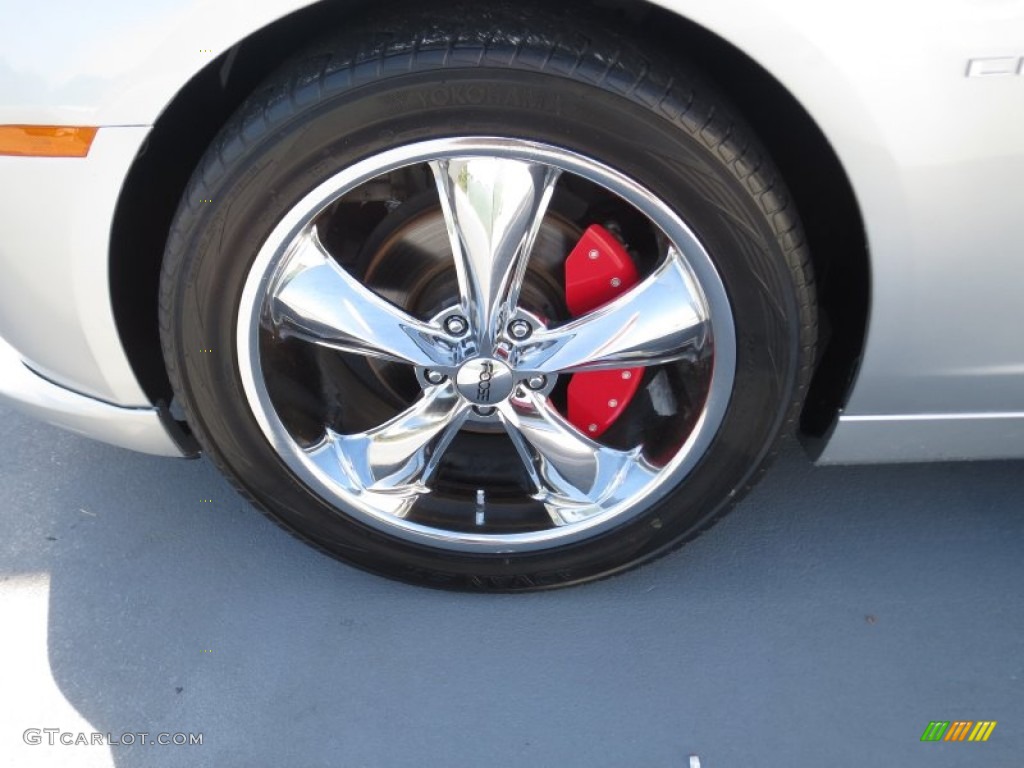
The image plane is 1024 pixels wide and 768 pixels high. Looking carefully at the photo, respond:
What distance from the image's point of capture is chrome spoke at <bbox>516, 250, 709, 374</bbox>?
4.21 ft

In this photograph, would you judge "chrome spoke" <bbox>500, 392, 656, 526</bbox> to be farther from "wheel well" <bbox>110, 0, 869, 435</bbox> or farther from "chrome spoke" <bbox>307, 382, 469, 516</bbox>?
"wheel well" <bbox>110, 0, 869, 435</bbox>

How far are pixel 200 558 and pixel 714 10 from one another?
1.20 m

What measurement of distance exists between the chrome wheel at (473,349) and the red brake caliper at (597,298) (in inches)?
0.7

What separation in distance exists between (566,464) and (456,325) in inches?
11.4

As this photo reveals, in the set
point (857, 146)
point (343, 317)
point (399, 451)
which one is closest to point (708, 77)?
point (857, 146)

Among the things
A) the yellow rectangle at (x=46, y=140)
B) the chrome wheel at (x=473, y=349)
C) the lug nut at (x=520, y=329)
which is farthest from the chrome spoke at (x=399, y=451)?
the yellow rectangle at (x=46, y=140)

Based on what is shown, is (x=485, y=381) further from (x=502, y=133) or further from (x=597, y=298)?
(x=502, y=133)

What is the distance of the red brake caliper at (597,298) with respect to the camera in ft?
4.45

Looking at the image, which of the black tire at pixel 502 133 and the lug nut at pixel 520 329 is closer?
the black tire at pixel 502 133

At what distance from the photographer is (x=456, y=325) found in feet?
4.43

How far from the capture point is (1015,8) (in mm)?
1025

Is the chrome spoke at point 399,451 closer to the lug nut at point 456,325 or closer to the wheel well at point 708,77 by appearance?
the lug nut at point 456,325

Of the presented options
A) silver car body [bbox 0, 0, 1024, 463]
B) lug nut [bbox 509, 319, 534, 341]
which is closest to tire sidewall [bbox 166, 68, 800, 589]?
silver car body [bbox 0, 0, 1024, 463]

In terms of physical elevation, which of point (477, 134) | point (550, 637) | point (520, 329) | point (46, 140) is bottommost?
point (550, 637)
